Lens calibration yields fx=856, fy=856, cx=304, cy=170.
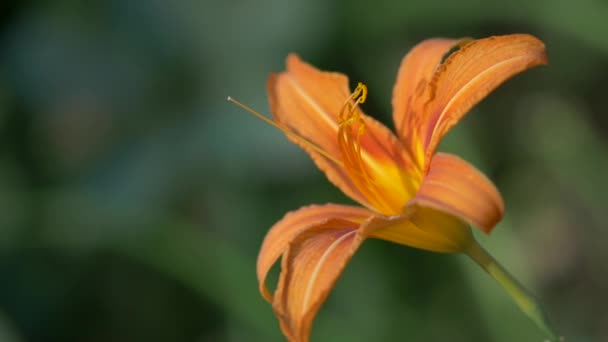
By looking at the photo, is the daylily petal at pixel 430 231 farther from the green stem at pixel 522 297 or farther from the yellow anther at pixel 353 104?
the yellow anther at pixel 353 104

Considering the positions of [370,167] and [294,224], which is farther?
[370,167]

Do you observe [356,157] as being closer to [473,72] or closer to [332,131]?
[332,131]

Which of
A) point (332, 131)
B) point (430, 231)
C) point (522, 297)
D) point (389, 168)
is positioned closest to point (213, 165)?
point (332, 131)

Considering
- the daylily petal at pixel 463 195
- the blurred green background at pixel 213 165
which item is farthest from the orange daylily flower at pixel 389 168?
the blurred green background at pixel 213 165

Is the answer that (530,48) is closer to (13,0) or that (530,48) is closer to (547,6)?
(547,6)

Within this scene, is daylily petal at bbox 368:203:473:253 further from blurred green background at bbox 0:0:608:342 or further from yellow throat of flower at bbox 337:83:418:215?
blurred green background at bbox 0:0:608:342

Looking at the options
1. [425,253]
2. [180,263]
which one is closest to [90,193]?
[180,263]

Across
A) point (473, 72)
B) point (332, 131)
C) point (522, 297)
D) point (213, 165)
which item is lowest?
point (213, 165)

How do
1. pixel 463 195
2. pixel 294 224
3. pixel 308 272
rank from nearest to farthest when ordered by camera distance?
pixel 463 195, pixel 308 272, pixel 294 224
